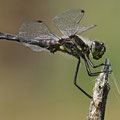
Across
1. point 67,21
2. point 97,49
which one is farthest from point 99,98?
point 67,21

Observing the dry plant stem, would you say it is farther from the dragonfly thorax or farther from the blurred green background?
the blurred green background

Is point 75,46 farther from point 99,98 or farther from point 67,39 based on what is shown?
point 99,98

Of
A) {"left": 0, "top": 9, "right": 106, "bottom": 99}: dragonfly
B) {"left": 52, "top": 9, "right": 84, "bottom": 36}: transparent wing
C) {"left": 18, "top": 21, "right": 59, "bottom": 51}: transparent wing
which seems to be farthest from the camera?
{"left": 18, "top": 21, "right": 59, "bottom": 51}: transparent wing

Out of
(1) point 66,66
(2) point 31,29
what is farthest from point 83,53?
(1) point 66,66

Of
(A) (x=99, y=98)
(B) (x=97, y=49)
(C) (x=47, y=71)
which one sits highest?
(C) (x=47, y=71)

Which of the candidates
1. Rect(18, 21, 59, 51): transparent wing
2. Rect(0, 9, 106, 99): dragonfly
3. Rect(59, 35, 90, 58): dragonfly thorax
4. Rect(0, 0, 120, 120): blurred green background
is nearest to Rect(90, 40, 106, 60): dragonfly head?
Rect(0, 9, 106, 99): dragonfly

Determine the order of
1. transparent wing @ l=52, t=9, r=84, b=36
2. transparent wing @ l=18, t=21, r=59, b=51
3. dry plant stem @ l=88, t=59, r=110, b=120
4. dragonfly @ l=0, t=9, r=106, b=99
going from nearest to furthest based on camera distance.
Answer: dry plant stem @ l=88, t=59, r=110, b=120, dragonfly @ l=0, t=9, r=106, b=99, transparent wing @ l=52, t=9, r=84, b=36, transparent wing @ l=18, t=21, r=59, b=51

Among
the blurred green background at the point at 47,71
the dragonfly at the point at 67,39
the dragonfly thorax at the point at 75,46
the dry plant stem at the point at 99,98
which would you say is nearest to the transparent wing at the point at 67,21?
the dragonfly at the point at 67,39
